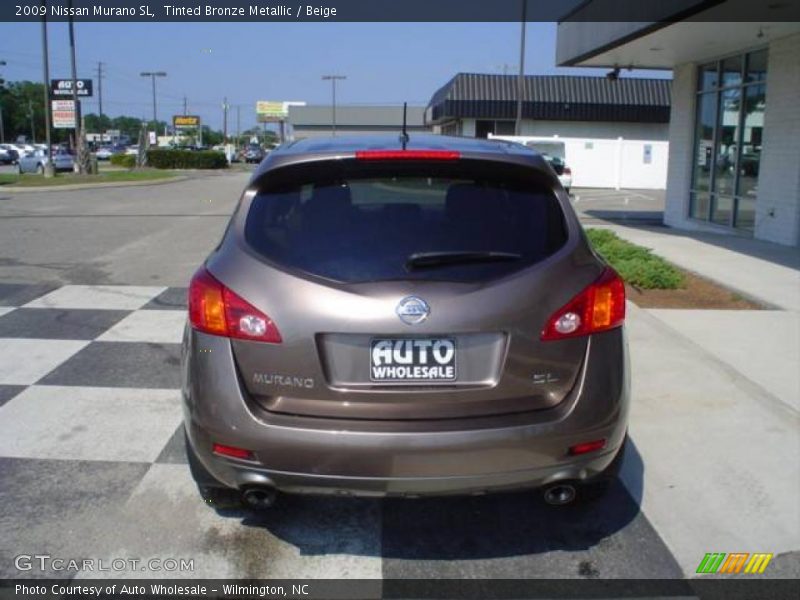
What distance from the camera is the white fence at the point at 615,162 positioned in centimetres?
3628

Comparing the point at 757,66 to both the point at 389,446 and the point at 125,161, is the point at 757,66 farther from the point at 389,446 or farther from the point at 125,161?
the point at 125,161

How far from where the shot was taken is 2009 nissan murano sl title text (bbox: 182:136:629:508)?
280 centimetres

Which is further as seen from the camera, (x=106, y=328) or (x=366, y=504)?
(x=106, y=328)

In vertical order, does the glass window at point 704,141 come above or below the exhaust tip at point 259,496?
above

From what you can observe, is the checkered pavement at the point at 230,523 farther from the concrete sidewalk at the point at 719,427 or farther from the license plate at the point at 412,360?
the license plate at the point at 412,360

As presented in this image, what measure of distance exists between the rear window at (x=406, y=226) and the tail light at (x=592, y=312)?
226 millimetres

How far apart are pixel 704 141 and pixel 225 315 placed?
596 inches

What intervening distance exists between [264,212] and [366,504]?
1.49 metres

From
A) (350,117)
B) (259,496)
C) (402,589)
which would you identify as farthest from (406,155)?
(350,117)

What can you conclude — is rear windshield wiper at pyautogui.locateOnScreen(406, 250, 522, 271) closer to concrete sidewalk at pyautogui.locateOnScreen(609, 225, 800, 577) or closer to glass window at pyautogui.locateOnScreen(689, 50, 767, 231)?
concrete sidewalk at pyautogui.locateOnScreen(609, 225, 800, 577)

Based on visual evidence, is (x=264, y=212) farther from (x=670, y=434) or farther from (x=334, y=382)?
(x=670, y=434)

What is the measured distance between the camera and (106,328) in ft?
22.2

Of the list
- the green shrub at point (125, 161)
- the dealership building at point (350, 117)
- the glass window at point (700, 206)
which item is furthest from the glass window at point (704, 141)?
the dealership building at point (350, 117)

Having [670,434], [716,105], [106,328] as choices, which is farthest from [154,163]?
[670,434]
